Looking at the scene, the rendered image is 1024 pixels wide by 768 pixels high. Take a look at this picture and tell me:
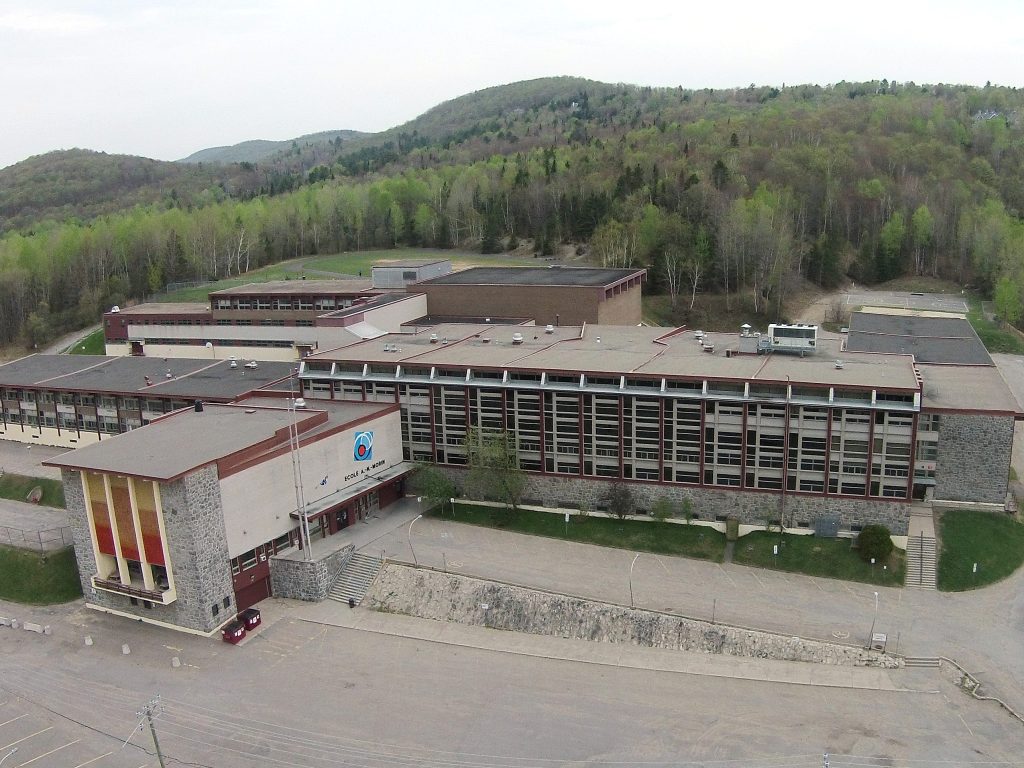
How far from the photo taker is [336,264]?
4323 inches

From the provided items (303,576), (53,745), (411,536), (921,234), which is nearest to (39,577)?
(53,745)

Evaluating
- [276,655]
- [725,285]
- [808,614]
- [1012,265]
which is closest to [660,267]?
[725,285]

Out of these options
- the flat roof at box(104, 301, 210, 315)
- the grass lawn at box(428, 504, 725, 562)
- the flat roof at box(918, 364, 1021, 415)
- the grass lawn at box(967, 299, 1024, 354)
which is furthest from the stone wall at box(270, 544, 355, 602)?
the grass lawn at box(967, 299, 1024, 354)

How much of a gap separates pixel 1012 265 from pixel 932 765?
245 feet

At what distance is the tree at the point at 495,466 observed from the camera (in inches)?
1676

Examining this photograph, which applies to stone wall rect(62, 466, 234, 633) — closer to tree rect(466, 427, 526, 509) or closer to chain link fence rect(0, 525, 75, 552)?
chain link fence rect(0, 525, 75, 552)

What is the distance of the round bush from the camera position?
121 ft

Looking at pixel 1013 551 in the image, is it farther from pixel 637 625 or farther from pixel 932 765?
pixel 637 625

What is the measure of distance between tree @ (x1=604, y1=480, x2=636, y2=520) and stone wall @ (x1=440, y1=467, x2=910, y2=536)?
15.7 inches

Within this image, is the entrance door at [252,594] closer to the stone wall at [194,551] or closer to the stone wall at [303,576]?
the stone wall at [303,576]

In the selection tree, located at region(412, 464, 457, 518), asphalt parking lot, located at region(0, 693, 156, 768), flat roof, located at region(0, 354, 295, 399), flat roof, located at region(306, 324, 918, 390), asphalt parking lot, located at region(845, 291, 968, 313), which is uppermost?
flat roof, located at region(306, 324, 918, 390)

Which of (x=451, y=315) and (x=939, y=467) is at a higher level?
(x=451, y=315)

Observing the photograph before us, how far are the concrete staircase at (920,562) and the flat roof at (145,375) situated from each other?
125 feet

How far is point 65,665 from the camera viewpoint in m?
34.5
